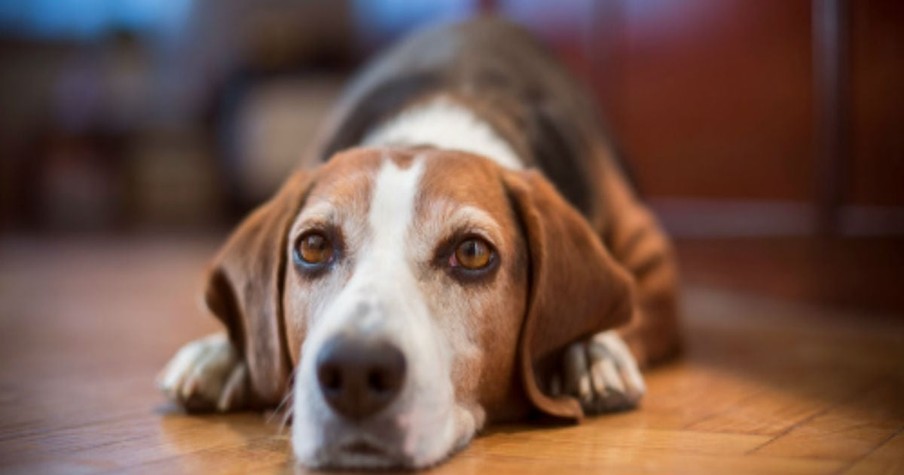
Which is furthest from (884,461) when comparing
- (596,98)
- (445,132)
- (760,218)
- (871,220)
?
(596,98)

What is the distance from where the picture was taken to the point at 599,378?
2779 millimetres

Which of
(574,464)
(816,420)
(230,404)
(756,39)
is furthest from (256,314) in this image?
(756,39)

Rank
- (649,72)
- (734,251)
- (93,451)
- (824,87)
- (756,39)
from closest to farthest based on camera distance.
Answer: (93,451) → (824,87) → (756,39) → (734,251) → (649,72)

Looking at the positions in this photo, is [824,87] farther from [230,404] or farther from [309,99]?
[309,99]

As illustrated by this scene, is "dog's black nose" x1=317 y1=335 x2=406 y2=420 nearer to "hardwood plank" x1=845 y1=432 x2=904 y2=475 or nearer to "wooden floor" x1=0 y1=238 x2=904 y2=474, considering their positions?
"wooden floor" x1=0 y1=238 x2=904 y2=474

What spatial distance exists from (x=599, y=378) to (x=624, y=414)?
0.10 m

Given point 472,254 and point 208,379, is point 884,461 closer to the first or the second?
point 472,254

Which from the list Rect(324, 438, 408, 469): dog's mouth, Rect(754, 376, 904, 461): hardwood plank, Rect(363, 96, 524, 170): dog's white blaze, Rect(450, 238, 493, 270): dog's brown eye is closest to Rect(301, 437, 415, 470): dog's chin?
Rect(324, 438, 408, 469): dog's mouth

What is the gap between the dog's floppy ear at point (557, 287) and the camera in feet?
8.71

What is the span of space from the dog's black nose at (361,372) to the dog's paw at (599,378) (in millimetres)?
805

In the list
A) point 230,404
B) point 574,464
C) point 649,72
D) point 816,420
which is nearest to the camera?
point 574,464

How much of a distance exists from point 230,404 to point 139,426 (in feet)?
0.83

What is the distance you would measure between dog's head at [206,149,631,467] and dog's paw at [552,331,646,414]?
7cm

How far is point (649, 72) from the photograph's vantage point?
20.0 ft
